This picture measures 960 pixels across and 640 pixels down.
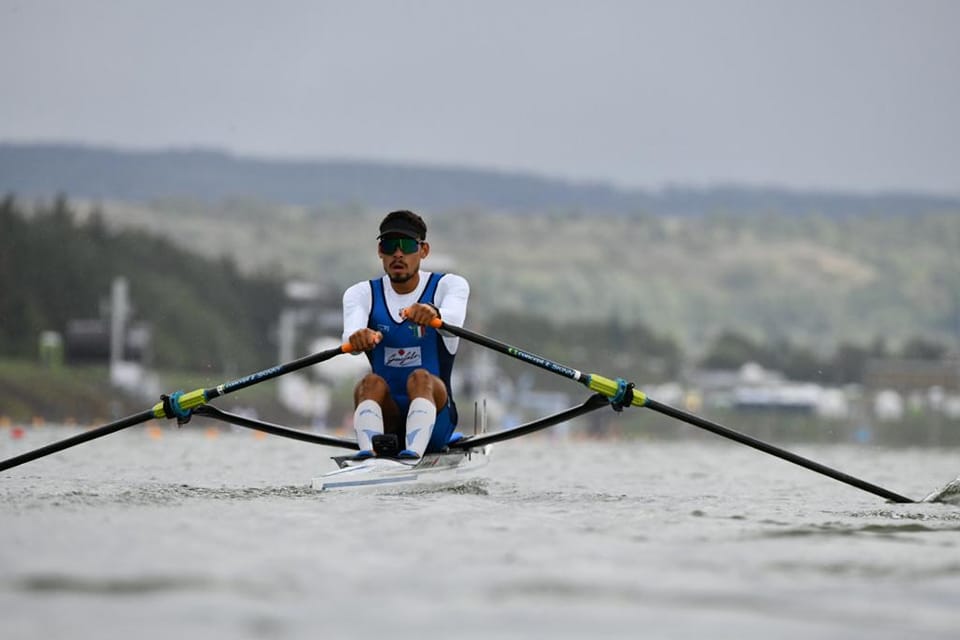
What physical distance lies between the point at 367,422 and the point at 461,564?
5114 millimetres

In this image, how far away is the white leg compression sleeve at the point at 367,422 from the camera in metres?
13.5

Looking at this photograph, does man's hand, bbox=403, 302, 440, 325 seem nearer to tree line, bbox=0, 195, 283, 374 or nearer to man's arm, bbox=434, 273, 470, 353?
man's arm, bbox=434, 273, 470, 353

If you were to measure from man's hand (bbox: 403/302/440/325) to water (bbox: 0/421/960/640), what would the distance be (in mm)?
1401

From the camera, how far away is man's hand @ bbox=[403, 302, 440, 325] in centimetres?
1336

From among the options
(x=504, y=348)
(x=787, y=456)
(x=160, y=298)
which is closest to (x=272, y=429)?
(x=504, y=348)

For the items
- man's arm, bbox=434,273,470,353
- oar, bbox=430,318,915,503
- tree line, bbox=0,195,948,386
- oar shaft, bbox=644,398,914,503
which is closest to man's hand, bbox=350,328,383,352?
oar, bbox=430,318,915,503

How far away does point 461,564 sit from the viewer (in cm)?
851

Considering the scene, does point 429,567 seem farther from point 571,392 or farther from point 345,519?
point 571,392

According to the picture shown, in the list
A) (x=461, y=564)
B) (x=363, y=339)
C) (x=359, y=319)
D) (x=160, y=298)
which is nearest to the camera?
(x=461, y=564)

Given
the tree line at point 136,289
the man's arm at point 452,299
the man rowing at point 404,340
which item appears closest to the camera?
the man rowing at point 404,340

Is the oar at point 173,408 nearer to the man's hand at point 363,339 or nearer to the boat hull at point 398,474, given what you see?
the man's hand at point 363,339

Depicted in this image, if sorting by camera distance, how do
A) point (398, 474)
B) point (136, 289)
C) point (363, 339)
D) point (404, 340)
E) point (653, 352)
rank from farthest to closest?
point (653, 352) → point (136, 289) → point (404, 340) → point (363, 339) → point (398, 474)

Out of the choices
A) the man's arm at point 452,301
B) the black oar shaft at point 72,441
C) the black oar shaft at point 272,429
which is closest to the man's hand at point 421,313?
the man's arm at point 452,301

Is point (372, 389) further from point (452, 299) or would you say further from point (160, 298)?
point (160, 298)
